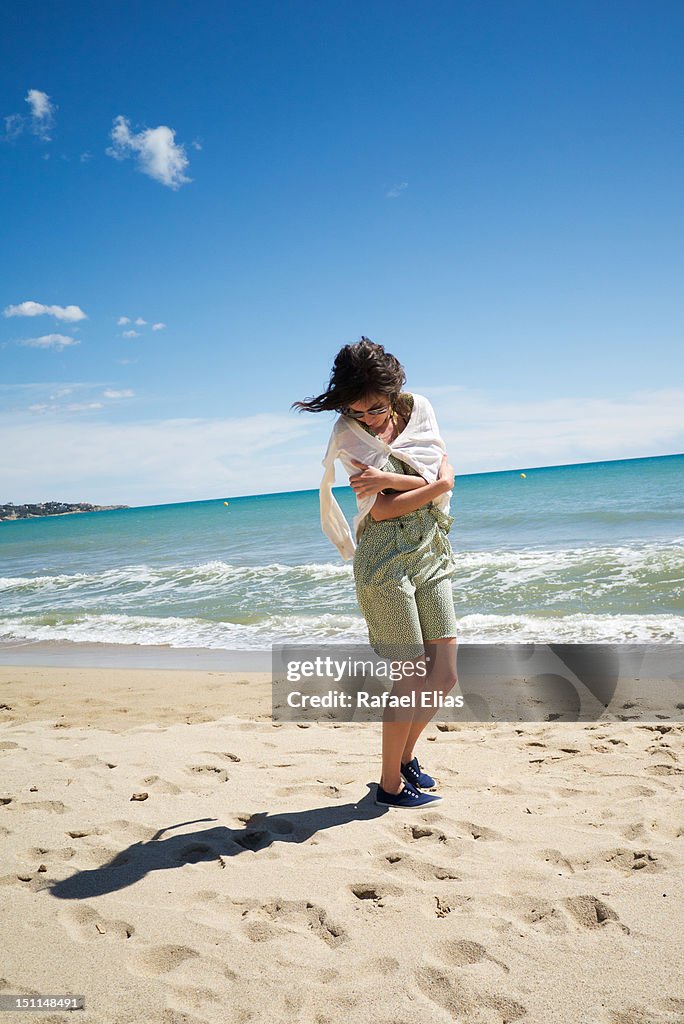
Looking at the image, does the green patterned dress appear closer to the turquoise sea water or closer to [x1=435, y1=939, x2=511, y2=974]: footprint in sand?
[x1=435, y1=939, x2=511, y2=974]: footprint in sand

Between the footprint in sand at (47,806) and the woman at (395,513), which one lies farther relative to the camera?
the footprint in sand at (47,806)

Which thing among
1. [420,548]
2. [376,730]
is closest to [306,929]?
[420,548]

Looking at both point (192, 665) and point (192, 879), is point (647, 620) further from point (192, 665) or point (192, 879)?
point (192, 879)

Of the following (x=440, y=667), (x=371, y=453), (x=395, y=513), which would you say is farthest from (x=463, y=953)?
(x=371, y=453)

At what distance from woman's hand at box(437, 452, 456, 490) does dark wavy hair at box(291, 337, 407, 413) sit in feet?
1.26

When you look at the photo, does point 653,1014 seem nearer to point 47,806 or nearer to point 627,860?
point 627,860

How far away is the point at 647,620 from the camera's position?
7129 millimetres

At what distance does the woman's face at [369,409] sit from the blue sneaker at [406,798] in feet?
5.67

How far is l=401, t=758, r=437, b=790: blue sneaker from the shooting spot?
3.33 metres

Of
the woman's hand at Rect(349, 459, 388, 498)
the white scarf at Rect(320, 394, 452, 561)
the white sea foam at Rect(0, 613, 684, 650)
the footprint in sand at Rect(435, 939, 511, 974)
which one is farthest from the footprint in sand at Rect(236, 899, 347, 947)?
the white sea foam at Rect(0, 613, 684, 650)

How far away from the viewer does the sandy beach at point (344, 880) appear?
1.94 metres

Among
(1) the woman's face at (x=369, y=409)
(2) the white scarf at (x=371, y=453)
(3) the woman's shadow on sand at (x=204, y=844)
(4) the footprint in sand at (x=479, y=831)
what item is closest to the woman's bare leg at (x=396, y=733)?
(3) the woman's shadow on sand at (x=204, y=844)

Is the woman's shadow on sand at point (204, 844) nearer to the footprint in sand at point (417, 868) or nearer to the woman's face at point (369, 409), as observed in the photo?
the footprint in sand at point (417, 868)

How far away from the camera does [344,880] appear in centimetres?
257
